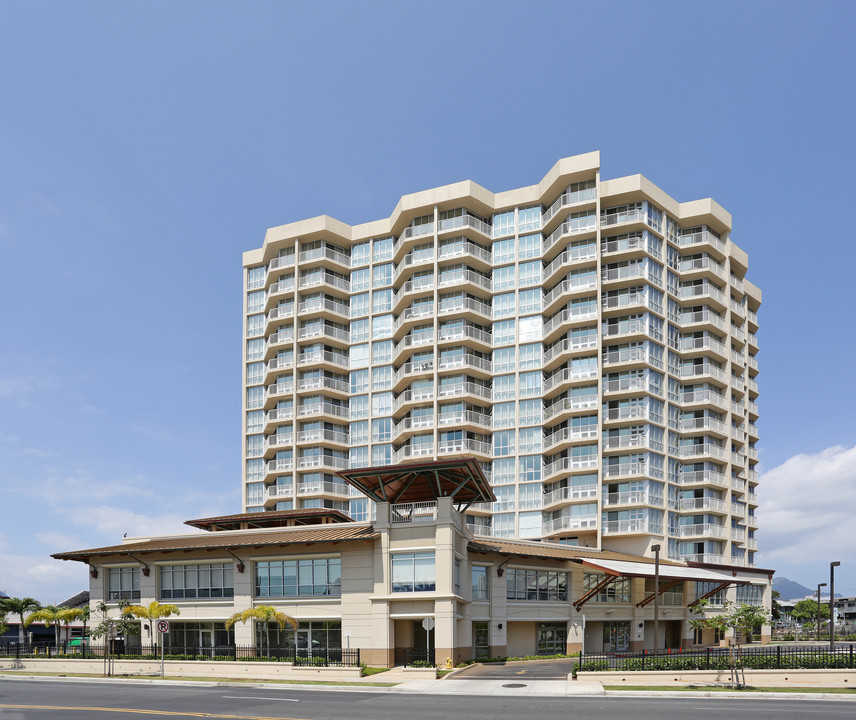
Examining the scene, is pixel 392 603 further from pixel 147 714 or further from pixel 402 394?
pixel 402 394

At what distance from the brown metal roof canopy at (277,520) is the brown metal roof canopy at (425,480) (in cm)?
1559

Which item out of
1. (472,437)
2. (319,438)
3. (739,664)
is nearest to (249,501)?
(319,438)

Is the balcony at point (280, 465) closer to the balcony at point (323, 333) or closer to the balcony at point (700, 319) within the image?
the balcony at point (323, 333)

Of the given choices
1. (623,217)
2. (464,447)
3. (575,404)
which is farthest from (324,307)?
(623,217)

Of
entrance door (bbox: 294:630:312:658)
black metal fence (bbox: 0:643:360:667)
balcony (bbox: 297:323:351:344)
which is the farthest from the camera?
balcony (bbox: 297:323:351:344)

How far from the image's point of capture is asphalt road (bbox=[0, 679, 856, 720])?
26.5 m

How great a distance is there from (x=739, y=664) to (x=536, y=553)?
74.1 ft

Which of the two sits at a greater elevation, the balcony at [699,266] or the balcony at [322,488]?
the balcony at [699,266]

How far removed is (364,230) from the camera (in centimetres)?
10225

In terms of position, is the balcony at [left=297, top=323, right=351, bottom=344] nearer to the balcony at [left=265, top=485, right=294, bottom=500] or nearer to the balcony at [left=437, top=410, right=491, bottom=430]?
the balcony at [left=437, top=410, right=491, bottom=430]

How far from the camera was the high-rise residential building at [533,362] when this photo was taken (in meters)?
82.5

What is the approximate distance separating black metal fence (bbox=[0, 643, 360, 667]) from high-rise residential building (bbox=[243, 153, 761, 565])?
29.6 metres

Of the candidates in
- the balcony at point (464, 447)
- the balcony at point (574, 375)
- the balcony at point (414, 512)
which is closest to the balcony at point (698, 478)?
the balcony at point (574, 375)

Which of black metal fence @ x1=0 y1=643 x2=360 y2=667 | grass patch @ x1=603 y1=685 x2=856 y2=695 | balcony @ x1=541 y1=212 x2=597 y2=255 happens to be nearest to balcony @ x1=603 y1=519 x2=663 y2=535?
balcony @ x1=541 y1=212 x2=597 y2=255
